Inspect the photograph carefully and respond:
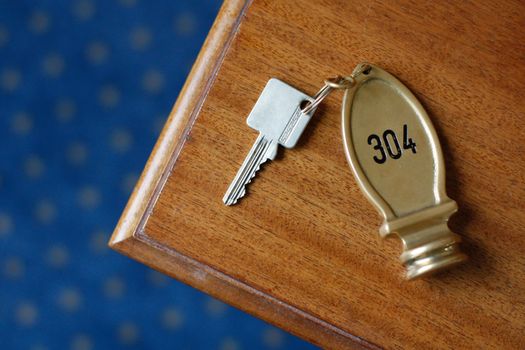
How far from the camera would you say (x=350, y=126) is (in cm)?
62

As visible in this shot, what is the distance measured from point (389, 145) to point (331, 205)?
7 centimetres

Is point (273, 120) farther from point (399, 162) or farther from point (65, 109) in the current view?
point (65, 109)

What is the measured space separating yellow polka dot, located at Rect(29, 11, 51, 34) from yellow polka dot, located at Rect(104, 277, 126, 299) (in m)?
0.40

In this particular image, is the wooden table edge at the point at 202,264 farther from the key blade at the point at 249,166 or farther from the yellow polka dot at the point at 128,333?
the yellow polka dot at the point at 128,333

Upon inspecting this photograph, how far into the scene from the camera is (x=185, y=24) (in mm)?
1135

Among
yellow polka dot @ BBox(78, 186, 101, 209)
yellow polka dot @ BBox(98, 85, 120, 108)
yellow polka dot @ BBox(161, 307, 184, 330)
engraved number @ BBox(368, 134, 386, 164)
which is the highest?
engraved number @ BBox(368, 134, 386, 164)

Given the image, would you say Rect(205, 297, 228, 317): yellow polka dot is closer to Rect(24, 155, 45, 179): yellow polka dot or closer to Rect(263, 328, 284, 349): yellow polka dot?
Rect(263, 328, 284, 349): yellow polka dot

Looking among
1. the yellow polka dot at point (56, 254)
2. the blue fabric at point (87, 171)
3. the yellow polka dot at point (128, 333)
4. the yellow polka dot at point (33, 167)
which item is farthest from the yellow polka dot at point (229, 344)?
the yellow polka dot at point (33, 167)

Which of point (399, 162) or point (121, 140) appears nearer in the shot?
point (399, 162)

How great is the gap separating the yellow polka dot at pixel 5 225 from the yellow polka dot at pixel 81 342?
7.4 inches

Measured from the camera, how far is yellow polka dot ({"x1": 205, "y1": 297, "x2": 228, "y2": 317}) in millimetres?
1101

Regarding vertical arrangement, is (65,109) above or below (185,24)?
below

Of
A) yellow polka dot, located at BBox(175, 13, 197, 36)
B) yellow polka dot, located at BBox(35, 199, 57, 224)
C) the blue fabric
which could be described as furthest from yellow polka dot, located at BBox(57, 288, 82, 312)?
yellow polka dot, located at BBox(175, 13, 197, 36)

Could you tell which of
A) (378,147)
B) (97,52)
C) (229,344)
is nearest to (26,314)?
(229,344)
